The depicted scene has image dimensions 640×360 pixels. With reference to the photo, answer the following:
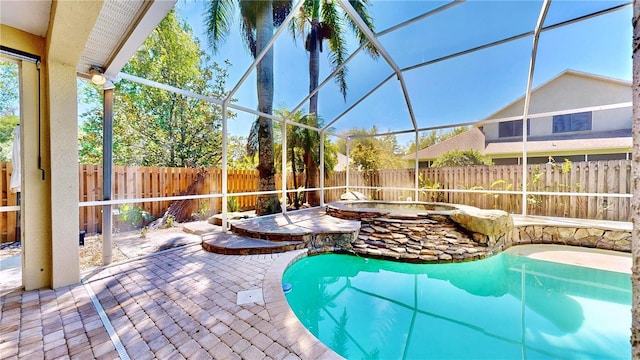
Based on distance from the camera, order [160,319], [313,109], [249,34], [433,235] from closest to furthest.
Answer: [160,319] → [433,235] → [249,34] → [313,109]

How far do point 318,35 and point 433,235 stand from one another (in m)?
8.58

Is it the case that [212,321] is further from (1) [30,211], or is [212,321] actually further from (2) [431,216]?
(2) [431,216]

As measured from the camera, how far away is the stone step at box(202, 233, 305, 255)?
14.7 feet

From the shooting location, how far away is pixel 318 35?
9.91 meters

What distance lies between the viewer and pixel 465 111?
10.8m

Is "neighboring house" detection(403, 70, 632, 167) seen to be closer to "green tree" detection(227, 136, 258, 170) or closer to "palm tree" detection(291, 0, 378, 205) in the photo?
"palm tree" detection(291, 0, 378, 205)

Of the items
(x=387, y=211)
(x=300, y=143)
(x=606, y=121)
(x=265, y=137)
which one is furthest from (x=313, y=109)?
(x=606, y=121)

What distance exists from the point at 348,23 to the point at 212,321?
9001 millimetres

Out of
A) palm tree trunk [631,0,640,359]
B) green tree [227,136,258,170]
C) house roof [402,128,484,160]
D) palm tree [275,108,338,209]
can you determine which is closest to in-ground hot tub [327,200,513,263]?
palm tree [275,108,338,209]

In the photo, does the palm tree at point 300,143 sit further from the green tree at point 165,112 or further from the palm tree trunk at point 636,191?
the palm tree trunk at point 636,191

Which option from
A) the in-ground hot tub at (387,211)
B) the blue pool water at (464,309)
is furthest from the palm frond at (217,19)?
the blue pool water at (464,309)

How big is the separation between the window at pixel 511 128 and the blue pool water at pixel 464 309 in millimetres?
10140

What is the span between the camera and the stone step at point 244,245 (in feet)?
14.7

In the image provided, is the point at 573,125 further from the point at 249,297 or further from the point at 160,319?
the point at 160,319
